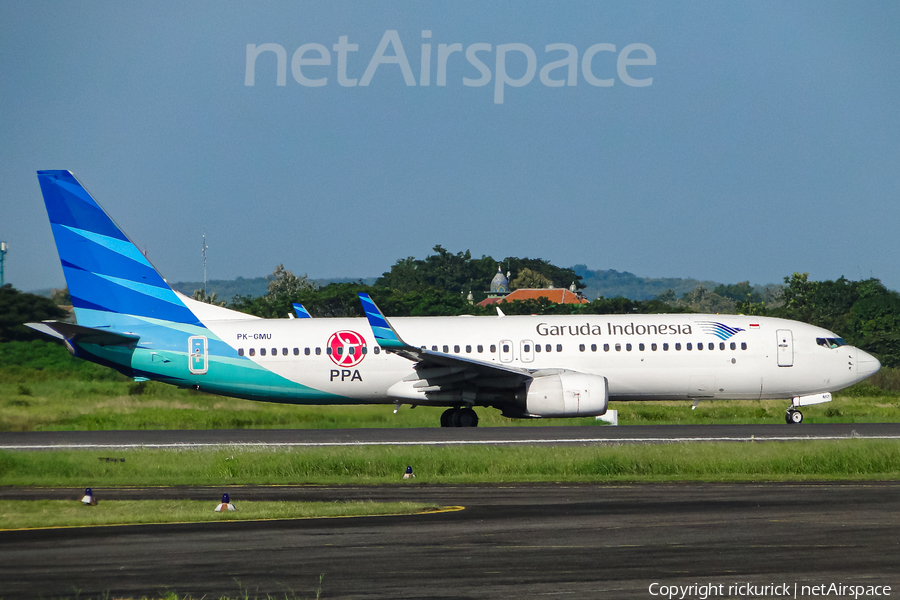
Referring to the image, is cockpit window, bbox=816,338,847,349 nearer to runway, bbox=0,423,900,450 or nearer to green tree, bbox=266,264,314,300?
runway, bbox=0,423,900,450

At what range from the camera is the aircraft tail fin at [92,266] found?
32031 mm

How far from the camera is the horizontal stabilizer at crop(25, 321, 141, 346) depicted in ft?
97.7

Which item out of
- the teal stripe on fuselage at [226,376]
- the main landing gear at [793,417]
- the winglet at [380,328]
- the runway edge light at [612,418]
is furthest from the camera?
the runway edge light at [612,418]

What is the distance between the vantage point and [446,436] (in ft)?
90.7

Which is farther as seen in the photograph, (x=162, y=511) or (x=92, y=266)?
(x=92, y=266)

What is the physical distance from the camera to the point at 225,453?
22641 millimetres

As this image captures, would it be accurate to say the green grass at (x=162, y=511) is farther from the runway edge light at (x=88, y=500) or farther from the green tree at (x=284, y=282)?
the green tree at (x=284, y=282)

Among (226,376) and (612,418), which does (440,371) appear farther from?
(226,376)

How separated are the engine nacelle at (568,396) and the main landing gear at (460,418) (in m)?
2.68

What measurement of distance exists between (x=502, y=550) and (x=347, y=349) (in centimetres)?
2027

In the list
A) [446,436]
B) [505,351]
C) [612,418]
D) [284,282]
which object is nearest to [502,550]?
[446,436]

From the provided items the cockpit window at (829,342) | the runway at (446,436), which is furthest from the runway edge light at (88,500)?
the cockpit window at (829,342)

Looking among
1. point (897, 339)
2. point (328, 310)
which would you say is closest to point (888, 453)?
point (897, 339)

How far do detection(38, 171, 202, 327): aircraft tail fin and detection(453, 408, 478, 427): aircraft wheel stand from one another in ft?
29.7
